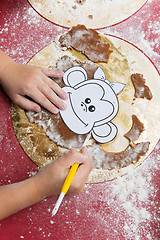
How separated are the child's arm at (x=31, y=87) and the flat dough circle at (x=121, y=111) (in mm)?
41

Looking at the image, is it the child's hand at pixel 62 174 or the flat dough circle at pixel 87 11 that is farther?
the flat dough circle at pixel 87 11

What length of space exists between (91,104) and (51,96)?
12 centimetres

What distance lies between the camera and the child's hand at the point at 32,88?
727 mm

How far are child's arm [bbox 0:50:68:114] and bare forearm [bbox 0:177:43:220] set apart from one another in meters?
0.21

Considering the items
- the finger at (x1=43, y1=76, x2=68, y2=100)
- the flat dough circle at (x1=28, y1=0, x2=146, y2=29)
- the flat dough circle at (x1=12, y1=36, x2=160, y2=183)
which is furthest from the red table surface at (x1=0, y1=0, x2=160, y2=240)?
the flat dough circle at (x1=28, y1=0, x2=146, y2=29)

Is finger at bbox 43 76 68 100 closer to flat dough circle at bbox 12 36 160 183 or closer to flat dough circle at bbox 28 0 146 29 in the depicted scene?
flat dough circle at bbox 12 36 160 183

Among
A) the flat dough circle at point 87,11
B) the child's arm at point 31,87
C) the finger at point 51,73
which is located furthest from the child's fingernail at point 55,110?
the flat dough circle at point 87,11

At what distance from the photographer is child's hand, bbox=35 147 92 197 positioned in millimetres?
640

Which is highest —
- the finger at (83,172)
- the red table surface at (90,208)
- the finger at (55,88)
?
the finger at (55,88)

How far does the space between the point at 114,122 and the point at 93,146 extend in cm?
9


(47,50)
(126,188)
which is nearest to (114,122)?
(126,188)

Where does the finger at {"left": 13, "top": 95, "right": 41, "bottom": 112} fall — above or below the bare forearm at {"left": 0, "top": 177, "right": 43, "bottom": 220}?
above

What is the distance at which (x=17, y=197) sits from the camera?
656 mm

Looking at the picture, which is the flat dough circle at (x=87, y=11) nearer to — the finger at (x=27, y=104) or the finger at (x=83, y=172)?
the finger at (x=27, y=104)
